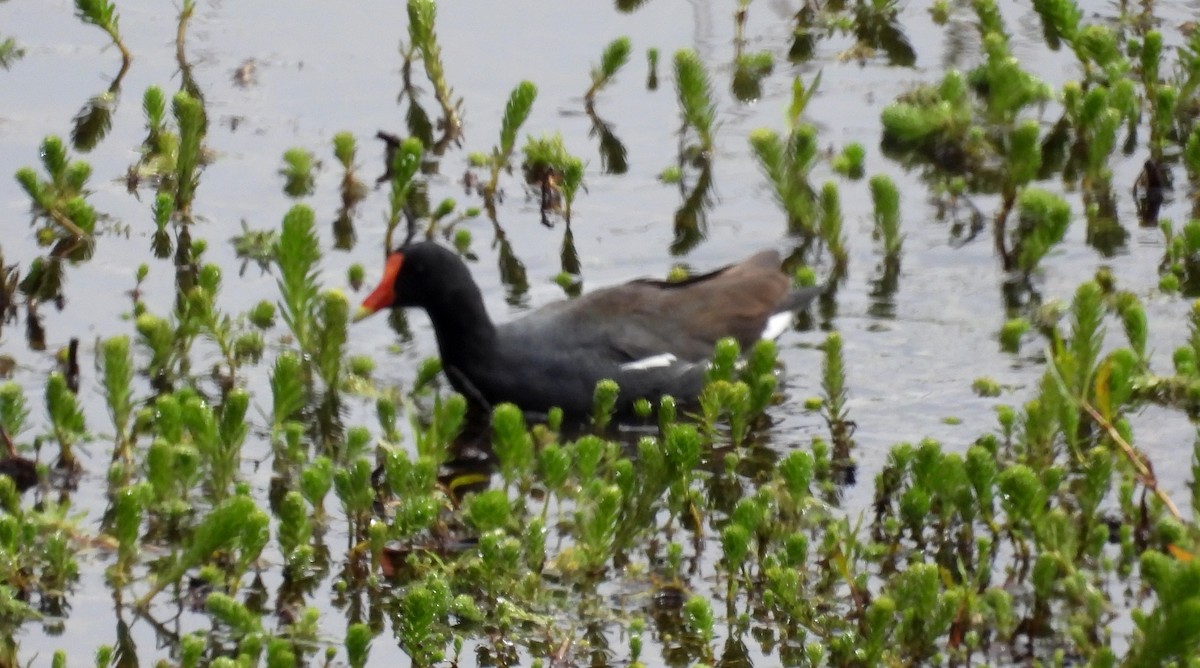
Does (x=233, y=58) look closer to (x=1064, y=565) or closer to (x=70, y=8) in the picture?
(x=70, y=8)

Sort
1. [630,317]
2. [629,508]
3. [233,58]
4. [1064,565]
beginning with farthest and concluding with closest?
[233,58], [630,317], [629,508], [1064,565]

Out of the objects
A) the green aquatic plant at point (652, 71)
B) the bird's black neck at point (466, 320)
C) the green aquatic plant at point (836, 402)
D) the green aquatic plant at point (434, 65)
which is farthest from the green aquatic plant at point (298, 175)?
the green aquatic plant at point (836, 402)

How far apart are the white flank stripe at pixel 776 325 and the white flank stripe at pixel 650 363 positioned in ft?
1.36

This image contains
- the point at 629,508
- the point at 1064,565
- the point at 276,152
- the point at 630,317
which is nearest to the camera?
the point at 1064,565

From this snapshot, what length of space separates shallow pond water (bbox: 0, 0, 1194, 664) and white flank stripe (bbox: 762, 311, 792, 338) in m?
0.10

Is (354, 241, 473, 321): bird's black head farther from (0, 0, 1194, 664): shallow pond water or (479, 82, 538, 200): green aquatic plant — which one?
(479, 82, 538, 200): green aquatic plant

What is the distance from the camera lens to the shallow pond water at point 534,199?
748cm

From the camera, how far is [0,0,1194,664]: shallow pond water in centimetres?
748

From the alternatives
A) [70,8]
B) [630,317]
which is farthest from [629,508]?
[70,8]

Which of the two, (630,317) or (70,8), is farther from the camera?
(70,8)

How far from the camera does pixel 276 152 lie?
31.2ft

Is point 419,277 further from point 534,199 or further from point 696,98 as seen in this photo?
point 696,98

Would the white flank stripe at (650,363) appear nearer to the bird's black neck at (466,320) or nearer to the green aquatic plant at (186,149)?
the bird's black neck at (466,320)

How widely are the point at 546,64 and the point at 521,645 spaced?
16.7ft
